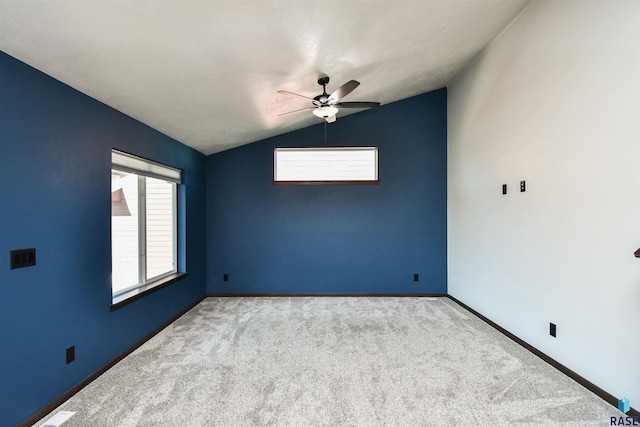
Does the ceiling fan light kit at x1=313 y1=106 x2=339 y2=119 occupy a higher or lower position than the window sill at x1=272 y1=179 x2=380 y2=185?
higher

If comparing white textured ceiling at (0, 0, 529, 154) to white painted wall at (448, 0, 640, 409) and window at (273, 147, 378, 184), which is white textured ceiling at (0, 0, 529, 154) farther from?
window at (273, 147, 378, 184)

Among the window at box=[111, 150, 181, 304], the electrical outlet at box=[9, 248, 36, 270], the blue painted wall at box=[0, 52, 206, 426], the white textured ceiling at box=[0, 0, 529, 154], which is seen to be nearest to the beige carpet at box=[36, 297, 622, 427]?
the blue painted wall at box=[0, 52, 206, 426]

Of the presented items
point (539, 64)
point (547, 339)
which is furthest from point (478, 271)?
point (539, 64)

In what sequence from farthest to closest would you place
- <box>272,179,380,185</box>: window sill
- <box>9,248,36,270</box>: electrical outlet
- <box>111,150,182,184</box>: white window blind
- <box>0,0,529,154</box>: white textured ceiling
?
1. <box>272,179,380,185</box>: window sill
2. <box>111,150,182,184</box>: white window blind
3. <box>9,248,36,270</box>: electrical outlet
4. <box>0,0,529,154</box>: white textured ceiling

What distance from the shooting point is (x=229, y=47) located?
2141 mm

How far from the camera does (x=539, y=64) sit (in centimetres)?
268

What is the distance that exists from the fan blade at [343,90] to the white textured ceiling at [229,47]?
A: 0.28m

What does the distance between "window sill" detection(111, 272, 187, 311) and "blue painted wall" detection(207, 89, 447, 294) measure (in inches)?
42.4

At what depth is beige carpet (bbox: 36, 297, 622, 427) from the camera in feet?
6.24

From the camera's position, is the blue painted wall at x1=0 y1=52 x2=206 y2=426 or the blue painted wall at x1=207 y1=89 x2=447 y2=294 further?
the blue painted wall at x1=207 y1=89 x2=447 y2=294

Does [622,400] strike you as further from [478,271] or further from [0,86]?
[0,86]

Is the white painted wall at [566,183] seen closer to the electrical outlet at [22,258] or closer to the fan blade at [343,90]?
the fan blade at [343,90]

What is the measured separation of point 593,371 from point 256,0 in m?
3.48

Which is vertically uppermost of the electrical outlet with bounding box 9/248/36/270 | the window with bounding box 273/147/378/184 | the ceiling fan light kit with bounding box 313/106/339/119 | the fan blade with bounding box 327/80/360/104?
the fan blade with bounding box 327/80/360/104
